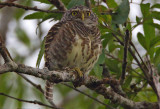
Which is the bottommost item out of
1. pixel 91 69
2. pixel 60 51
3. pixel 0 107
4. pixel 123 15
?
pixel 0 107

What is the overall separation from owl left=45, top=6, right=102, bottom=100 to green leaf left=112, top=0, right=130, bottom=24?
0.50 metres

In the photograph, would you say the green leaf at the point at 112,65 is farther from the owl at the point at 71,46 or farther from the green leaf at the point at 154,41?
the green leaf at the point at 154,41

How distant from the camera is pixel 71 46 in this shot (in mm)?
3428

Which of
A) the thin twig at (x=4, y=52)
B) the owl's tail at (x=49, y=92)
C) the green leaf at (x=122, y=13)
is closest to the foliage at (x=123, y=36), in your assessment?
the green leaf at (x=122, y=13)

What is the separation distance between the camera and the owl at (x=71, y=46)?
3449 mm

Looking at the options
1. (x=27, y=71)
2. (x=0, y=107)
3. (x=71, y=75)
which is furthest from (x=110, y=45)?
(x=0, y=107)

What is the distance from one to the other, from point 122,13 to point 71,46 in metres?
0.66

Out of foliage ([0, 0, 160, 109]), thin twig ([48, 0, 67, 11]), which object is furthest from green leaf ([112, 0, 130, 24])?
thin twig ([48, 0, 67, 11])

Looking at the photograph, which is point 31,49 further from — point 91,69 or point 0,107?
point 91,69

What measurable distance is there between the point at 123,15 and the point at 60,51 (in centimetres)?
81

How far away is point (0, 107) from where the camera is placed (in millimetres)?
5402

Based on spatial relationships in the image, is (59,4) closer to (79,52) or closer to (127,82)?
(79,52)

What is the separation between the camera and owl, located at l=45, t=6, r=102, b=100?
3.45m

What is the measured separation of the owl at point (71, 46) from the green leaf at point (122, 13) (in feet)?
1.64
